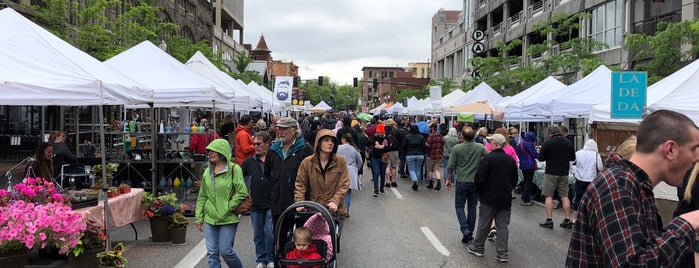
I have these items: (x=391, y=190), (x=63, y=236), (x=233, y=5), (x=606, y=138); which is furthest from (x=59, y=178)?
(x=233, y=5)

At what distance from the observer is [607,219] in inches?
88.8

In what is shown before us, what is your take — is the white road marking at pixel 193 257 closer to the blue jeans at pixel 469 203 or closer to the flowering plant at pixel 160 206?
the flowering plant at pixel 160 206

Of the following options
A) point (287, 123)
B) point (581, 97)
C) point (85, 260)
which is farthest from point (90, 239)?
point (581, 97)

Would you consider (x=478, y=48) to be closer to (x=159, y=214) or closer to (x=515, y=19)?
(x=515, y=19)

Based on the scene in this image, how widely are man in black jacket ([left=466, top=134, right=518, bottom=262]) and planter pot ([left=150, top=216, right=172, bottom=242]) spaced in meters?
4.65

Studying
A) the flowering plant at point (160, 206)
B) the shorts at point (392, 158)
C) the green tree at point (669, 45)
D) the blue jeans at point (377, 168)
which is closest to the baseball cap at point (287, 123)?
the flowering plant at point (160, 206)

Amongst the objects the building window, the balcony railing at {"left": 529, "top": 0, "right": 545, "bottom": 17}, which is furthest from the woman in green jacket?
the balcony railing at {"left": 529, "top": 0, "right": 545, "bottom": 17}

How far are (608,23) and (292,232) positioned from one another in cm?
2513

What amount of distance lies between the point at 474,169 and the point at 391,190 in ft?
21.6

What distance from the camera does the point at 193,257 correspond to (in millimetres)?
7773

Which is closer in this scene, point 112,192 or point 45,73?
point 45,73

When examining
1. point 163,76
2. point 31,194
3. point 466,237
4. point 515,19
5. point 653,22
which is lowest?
point 466,237

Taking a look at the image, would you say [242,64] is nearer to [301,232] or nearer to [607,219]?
[301,232]

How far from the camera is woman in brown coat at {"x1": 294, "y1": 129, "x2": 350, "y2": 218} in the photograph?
20.1ft
